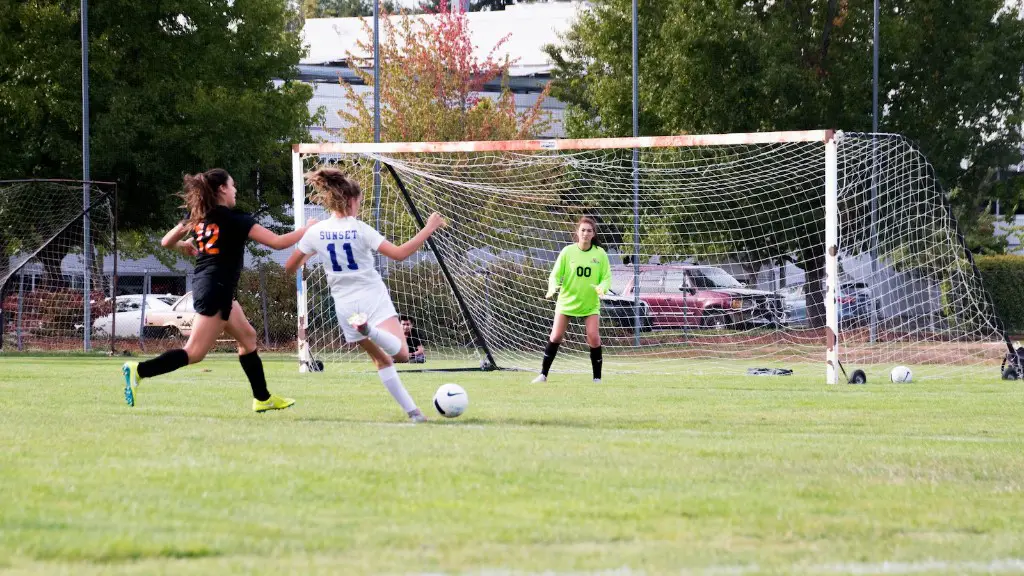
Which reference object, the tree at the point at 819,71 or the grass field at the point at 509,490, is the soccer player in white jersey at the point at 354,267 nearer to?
the grass field at the point at 509,490

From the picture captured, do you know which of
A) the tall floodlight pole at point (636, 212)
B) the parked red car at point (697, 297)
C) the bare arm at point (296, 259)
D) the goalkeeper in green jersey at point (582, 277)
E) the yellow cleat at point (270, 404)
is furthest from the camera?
the parked red car at point (697, 297)

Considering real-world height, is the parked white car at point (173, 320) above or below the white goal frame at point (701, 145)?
below

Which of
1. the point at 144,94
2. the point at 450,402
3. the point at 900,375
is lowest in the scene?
the point at 900,375

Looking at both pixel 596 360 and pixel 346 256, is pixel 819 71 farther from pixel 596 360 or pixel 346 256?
pixel 346 256

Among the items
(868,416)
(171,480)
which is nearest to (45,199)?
(868,416)

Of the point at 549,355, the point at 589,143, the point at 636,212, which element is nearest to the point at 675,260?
the point at 636,212

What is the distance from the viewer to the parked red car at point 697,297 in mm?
26016

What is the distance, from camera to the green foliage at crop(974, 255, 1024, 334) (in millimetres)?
32375

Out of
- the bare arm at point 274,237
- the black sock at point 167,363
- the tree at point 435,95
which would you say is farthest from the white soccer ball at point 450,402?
the tree at point 435,95

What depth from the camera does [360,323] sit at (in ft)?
29.5

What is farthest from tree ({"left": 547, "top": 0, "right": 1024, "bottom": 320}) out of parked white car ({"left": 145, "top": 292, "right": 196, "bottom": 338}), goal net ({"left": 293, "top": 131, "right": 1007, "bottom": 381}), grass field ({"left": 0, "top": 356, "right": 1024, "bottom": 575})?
grass field ({"left": 0, "top": 356, "right": 1024, "bottom": 575})

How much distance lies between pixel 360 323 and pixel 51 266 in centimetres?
1967

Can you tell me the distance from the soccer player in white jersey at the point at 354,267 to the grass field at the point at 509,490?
493 millimetres

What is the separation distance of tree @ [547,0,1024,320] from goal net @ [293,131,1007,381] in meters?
2.56
